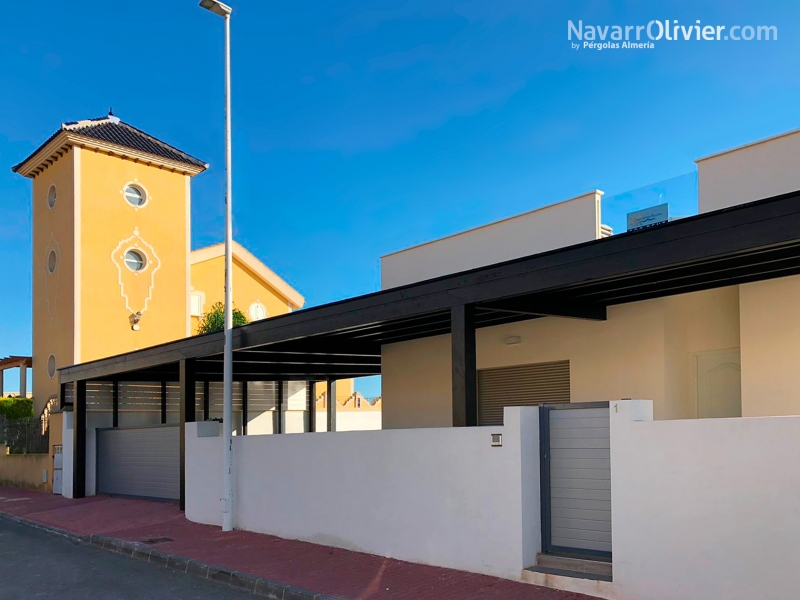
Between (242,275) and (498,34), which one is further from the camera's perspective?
(242,275)

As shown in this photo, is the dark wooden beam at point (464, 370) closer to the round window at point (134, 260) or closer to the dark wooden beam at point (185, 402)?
the dark wooden beam at point (185, 402)

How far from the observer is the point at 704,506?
22.2ft

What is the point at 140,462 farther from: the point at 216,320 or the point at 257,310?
the point at 257,310

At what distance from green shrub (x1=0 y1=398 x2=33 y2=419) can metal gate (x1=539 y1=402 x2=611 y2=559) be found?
23614 mm

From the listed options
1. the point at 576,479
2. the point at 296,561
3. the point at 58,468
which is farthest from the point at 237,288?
the point at 576,479

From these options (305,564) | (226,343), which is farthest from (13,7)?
(305,564)

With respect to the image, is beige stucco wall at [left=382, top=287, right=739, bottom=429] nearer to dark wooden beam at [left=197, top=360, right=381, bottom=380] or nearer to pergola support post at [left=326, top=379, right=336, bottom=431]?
dark wooden beam at [left=197, top=360, right=381, bottom=380]

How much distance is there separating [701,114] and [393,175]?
27.0 meters

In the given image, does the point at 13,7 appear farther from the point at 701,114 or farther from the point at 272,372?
the point at 701,114

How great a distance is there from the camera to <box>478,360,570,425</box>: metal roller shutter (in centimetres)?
1264

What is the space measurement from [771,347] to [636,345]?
6.57 feet

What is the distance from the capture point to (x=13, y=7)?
A: 3278cm

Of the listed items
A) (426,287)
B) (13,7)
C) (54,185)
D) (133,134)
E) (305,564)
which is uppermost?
(13,7)

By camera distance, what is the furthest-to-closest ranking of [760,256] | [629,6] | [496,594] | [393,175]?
[393,175]
[629,6]
[760,256]
[496,594]
